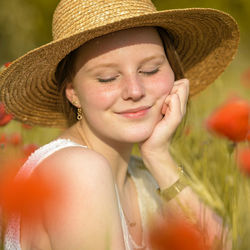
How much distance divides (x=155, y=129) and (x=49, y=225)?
603mm

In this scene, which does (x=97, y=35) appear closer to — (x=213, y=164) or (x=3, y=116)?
(x=3, y=116)

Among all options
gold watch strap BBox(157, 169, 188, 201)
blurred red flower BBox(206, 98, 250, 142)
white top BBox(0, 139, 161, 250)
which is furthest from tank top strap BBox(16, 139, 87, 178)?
blurred red flower BBox(206, 98, 250, 142)

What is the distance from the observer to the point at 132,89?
5.29ft

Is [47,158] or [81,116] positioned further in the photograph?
[81,116]

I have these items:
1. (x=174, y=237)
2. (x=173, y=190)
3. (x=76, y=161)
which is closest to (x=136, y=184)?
(x=173, y=190)

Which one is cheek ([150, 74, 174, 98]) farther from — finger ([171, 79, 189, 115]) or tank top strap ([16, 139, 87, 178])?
tank top strap ([16, 139, 87, 178])

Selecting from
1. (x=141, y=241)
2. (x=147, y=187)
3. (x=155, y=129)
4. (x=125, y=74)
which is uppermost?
(x=125, y=74)

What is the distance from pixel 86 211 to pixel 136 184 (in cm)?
98

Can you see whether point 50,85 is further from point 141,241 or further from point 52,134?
point 52,134

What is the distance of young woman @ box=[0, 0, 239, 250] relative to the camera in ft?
4.66

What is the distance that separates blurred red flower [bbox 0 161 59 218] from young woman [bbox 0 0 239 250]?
84 cm

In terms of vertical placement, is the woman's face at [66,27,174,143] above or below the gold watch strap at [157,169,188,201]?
above

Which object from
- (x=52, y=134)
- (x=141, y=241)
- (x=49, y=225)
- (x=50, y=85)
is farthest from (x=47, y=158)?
(x=52, y=134)

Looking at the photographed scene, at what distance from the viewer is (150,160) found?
1843mm
